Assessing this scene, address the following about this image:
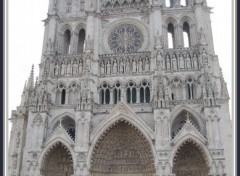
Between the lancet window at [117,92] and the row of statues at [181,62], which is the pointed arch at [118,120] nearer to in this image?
the lancet window at [117,92]

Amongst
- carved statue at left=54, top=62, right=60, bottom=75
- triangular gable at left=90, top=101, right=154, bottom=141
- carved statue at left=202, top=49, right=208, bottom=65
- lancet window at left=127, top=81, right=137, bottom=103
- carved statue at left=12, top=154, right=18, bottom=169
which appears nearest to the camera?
triangular gable at left=90, top=101, right=154, bottom=141

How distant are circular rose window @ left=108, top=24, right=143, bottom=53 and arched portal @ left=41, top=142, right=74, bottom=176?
30.8ft

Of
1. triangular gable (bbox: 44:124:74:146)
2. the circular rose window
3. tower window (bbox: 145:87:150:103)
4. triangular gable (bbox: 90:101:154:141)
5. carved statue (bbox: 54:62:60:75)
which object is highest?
the circular rose window

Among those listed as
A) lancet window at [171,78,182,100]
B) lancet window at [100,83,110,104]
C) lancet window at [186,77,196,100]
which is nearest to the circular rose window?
lancet window at [100,83,110,104]

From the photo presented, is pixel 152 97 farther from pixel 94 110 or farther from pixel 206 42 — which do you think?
pixel 206 42

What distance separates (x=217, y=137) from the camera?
1939 centimetres

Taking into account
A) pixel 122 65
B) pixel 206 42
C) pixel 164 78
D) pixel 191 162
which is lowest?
pixel 191 162

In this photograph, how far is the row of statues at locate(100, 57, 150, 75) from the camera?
2375 cm

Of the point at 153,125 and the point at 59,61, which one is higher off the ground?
the point at 59,61

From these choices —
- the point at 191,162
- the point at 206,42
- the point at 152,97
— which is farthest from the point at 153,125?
the point at 206,42

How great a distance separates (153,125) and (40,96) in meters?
8.69

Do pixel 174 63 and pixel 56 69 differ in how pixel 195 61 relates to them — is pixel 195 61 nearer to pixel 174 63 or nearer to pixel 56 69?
pixel 174 63

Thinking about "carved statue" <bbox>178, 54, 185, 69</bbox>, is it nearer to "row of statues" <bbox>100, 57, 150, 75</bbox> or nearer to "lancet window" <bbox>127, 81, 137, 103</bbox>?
"row of statues" <bbox>100, 57, 150, 75</bbox>

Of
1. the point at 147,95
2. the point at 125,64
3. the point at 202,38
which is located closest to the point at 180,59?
the point at 202,38
